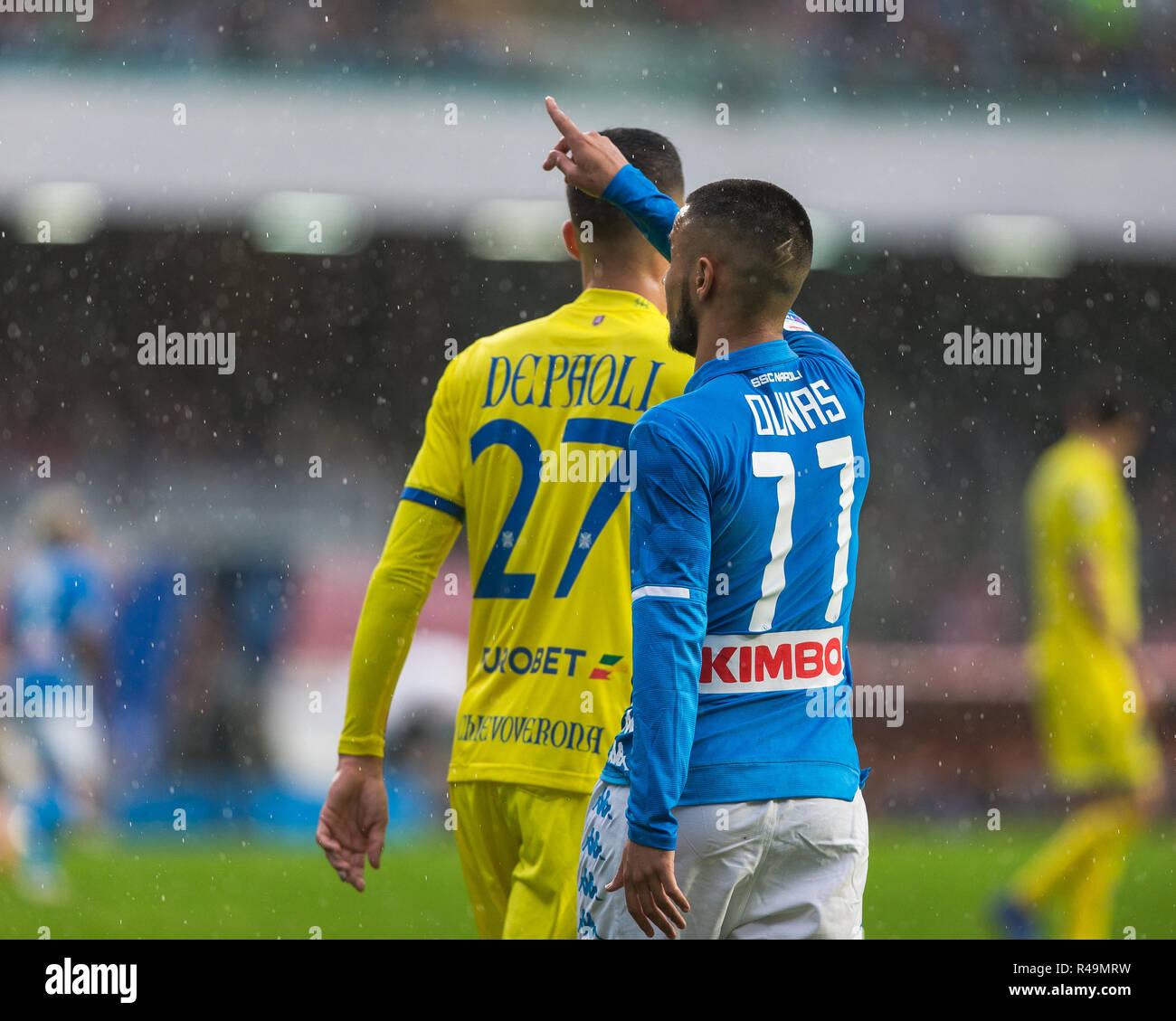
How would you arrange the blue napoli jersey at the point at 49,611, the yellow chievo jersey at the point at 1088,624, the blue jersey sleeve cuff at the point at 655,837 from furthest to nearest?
the blue napoli jersey at the point at 49,611 < the yellow chievo jersey at the point at 1088,624 < the blue jersey sleeve cuff at the point at 655,837

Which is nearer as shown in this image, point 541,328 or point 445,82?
point 541,328

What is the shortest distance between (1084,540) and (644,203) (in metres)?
3.18

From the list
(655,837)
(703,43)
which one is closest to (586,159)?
(655,837)

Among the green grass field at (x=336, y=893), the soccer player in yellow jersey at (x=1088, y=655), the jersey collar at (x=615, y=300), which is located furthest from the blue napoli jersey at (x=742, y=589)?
the green grass field at (x=336, y=893)

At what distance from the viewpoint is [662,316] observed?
8.96ft

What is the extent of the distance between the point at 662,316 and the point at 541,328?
23cm

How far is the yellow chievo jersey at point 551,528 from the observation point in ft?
8.48

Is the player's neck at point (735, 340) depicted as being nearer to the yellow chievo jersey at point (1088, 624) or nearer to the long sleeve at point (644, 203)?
the long sleeve at point (644, 203)

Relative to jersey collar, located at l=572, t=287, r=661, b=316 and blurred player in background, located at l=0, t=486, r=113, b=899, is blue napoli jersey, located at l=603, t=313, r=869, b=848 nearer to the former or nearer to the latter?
jersey collar, located at l=572, t=287, r=661, b=316

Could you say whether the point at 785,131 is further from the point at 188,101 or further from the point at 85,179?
the point at 85,179

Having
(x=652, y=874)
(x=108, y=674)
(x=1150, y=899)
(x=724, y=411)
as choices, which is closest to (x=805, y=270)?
(x=724, y=411)

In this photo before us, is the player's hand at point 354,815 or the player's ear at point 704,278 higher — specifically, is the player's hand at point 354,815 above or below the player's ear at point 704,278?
below

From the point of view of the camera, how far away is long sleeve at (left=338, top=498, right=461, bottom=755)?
2.72 metres

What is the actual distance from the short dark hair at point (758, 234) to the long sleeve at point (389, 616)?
0.84 metres
